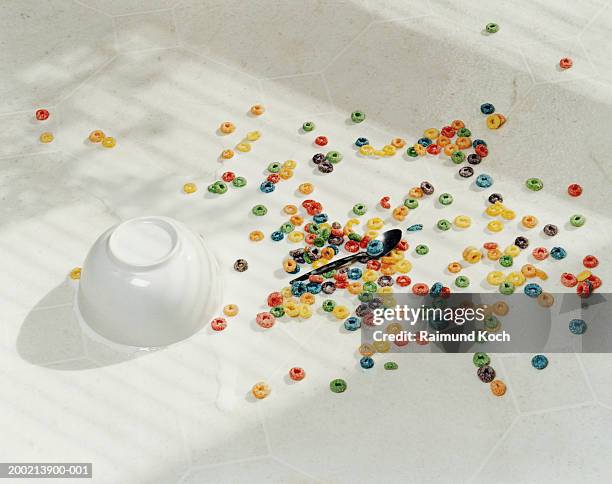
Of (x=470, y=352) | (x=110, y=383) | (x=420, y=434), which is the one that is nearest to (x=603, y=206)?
(x=470, y=352)

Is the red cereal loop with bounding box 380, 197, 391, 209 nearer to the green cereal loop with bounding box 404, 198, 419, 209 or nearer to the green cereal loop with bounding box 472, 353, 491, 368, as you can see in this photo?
the green cereal loop with bounding box 404, 198, 419, 209

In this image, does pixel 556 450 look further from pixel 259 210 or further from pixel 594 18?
pixel 594 18

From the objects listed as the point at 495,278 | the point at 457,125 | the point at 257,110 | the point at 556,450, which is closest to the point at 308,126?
the point at 257,110

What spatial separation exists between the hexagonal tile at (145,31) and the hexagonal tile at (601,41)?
3.31 ft

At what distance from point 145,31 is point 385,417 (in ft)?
3.94

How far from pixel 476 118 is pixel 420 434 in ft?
2.70

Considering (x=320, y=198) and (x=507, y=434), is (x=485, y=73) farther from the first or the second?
(x=507, y=434)

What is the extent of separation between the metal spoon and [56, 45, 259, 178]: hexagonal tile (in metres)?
0.36

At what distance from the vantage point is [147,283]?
2.04 m

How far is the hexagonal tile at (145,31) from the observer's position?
2.69m

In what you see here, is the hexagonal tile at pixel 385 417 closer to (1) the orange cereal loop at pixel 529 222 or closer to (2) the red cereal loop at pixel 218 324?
(2) the red cereal loop at pixel 218 324

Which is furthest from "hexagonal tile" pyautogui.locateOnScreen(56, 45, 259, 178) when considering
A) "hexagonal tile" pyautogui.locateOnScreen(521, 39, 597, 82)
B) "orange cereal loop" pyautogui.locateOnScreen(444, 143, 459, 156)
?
"hexagonal tile" pyautogui.locateOnScreen(521, 39, 597, 82)

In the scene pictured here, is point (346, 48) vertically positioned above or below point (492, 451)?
above

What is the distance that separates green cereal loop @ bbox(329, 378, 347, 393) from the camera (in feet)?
6.84
